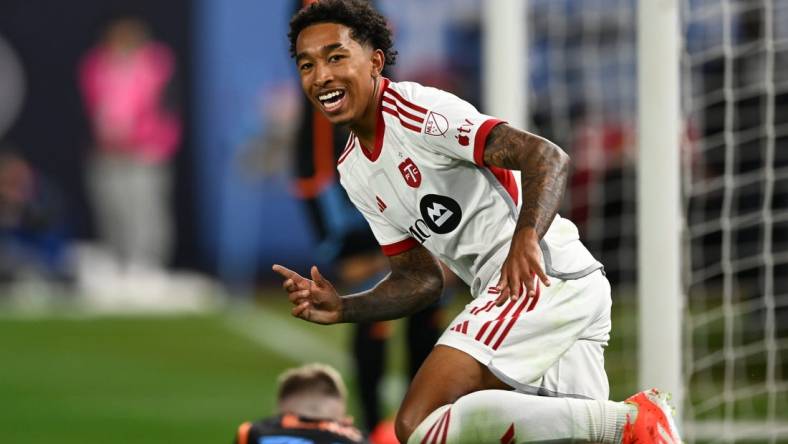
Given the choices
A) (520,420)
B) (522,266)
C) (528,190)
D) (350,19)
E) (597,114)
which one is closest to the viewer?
(522,266)

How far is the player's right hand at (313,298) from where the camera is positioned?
434 centimetres

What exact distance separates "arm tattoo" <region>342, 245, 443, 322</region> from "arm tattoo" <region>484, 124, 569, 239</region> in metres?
0.69

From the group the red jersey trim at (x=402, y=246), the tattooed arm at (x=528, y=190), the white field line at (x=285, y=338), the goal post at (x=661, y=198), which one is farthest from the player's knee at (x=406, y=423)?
the white field line at (x=285, y=338)

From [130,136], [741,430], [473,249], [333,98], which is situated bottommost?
[741,430]

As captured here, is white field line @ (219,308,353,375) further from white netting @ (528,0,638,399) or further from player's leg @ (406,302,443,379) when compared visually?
player's leg @ (406,302,443,379)

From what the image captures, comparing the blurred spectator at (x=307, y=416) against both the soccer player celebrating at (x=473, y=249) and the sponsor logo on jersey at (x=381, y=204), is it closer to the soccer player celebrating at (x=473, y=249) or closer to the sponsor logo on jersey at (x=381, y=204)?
the soccer player celebrating at (x=473, y=249)

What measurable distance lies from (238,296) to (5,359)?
520 centimetres

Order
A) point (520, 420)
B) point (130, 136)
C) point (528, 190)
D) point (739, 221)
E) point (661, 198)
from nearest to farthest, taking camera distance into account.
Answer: point (528, 190)
point (520, 420)
point (661, 198)
point (739, 221)
point (130, 136)

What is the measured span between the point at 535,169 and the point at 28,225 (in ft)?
40.3

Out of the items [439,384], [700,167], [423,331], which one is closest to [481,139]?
[439,384]

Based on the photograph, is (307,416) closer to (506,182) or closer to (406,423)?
(406,423)

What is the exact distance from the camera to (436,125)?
Answer: 4.12 meters

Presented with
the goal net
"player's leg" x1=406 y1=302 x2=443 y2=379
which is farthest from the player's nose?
the goal net

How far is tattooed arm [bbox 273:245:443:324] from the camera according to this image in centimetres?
438
